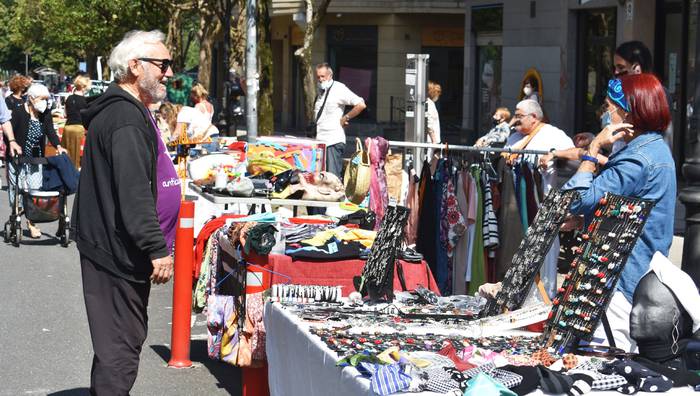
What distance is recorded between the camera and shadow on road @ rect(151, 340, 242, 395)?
7.87 m

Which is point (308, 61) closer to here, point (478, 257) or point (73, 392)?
point (478, 257)

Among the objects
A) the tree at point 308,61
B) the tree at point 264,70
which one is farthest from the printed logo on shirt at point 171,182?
the tree at point 264,70

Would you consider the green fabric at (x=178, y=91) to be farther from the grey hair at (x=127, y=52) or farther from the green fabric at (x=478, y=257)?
the grey hair at (x=127, y=52)

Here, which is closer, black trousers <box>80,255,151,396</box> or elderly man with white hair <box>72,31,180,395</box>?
elderly man with white hair <box>72,31,180,395</box>

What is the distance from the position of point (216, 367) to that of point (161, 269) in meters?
2.90

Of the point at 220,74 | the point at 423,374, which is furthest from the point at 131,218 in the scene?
the point at 220,74

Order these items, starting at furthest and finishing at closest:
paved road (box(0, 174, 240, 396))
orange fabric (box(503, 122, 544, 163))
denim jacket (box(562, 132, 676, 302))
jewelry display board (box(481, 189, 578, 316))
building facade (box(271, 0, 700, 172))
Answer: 1. building facade (box(271, 0, 700, 172))
2. orange fabric (box(503, 122, 544, 163))
3. paved road (box(0, 174, 240, 396))
4. jewelry display board (box(481, 189, 578, 316))
5. denim jacket (box(562, 132, 676, 302))

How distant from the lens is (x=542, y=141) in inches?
378

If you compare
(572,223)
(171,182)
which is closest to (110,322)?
(171,182)

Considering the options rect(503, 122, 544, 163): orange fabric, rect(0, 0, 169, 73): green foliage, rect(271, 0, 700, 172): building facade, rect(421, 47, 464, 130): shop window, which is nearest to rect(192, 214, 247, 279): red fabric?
rect(503, 122, 544, 163): orange fabric

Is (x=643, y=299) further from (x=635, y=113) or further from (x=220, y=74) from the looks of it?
(x=220, y=74)

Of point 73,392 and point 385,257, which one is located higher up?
point 385,257

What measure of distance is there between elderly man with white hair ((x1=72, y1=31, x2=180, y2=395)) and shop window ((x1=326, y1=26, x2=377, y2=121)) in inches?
1373

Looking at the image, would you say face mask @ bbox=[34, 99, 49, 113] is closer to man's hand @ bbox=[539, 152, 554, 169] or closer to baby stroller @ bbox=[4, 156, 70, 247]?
baby stroller @ bbox=[4, 156, 70, 247]
